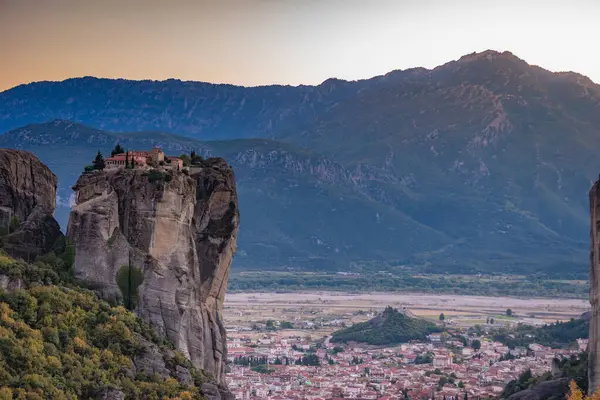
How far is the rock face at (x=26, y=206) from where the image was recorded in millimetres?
61188

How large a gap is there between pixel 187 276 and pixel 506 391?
3538cm

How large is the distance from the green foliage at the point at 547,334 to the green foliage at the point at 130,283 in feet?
265

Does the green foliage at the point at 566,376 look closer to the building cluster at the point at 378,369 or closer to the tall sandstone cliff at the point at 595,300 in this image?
the tall sandstone cliff at the point at 595,300

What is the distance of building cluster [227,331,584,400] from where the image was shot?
115438 millimetres

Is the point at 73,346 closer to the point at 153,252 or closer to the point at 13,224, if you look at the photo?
the point at 153,252

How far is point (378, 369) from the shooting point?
457ft

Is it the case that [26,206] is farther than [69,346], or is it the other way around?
[26,206]

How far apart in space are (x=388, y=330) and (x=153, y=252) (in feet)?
372

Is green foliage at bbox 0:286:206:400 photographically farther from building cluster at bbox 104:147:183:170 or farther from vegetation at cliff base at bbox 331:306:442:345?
vegetation at cliff base at bbox 331:306:442:345

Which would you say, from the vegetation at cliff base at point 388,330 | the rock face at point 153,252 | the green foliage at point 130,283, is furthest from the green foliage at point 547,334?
the green foliage at point 130,283

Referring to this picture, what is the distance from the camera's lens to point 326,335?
178 metres

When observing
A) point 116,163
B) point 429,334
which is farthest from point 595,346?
point 429,334

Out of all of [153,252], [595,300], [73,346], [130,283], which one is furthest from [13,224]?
[595,300]

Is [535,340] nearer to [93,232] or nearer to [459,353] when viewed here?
[459,353]
